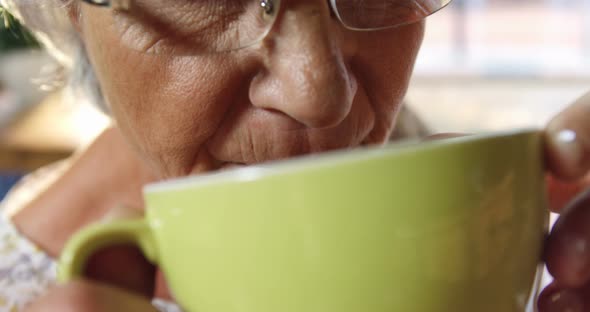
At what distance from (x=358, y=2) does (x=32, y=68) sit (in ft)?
5.77

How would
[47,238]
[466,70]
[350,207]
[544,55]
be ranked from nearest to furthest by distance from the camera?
1. [350,207]
2. [47,238]
3. [466,70]
4. [544,55]

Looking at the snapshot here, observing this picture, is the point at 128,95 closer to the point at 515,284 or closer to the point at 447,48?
the point at 515,284

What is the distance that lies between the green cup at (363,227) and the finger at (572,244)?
Answer: 0.06m

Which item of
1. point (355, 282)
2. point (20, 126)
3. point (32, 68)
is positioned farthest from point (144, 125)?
point (32, 68)

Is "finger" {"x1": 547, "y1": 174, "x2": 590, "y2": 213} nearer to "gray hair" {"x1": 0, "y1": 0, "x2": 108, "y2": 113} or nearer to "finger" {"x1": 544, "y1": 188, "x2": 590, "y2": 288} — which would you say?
"finger" {"x1": 544, "y1": 188, "x2": 590, "y2": 288}

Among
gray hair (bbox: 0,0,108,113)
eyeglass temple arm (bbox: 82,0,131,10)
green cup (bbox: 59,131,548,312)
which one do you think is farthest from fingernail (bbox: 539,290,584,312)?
gray hair (bbox: 0,0,108,113)

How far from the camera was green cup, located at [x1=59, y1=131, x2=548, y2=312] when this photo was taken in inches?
14.7

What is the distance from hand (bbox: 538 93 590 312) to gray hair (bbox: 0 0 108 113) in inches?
21.5

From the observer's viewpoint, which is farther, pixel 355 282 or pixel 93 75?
pixel 93 75

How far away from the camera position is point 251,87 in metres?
0.63

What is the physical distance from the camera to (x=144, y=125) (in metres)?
0.70

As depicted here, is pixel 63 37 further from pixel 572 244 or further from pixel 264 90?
pixel 572 244

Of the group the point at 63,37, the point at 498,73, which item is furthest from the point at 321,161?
the point at 498,73

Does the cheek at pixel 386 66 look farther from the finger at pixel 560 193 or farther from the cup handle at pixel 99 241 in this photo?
the cup handle at pixel 99 241
